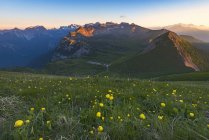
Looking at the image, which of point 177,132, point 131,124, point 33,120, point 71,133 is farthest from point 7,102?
point 177,132

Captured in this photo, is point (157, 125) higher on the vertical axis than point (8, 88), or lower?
higher

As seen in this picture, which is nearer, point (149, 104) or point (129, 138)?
point (129, 138)

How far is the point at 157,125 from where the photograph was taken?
6715 millimetres

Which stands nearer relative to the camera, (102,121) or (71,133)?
(71,133)

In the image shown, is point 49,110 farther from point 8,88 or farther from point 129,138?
point 8,88

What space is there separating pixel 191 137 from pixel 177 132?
29 centimetres

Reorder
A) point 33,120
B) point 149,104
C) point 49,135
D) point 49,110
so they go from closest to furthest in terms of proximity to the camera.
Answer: point 49,135 → point 33,120 → point 49,110 → point 149,104

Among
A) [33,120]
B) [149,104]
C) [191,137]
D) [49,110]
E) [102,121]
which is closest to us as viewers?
[191,137]

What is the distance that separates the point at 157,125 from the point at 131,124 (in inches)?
21.8

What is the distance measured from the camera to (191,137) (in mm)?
6098

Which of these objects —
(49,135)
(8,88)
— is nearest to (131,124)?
(49,135)

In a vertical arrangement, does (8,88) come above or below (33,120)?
below

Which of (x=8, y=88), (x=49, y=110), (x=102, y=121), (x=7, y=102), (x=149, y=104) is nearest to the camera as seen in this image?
(x=102, y=121)

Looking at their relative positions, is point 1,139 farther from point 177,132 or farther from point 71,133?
point 177,132
